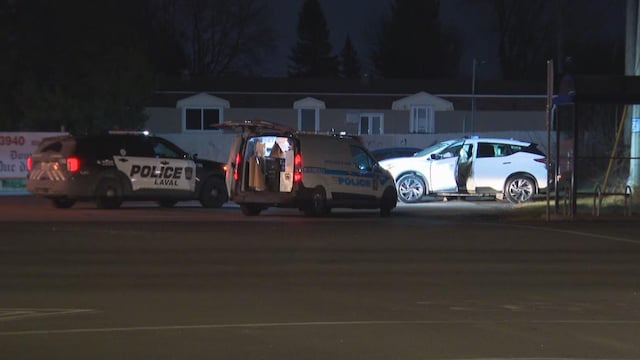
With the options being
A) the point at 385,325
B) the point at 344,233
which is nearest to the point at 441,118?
the point at 344,233

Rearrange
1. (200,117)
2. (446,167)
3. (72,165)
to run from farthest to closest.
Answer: (200,117), (446,167), (72,165)

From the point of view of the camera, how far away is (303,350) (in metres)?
6.92

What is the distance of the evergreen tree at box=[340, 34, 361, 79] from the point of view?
75188mm

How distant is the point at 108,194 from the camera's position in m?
19.0

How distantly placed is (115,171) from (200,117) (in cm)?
2120

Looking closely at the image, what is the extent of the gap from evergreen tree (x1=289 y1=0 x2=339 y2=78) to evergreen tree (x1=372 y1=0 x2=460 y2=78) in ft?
14.0

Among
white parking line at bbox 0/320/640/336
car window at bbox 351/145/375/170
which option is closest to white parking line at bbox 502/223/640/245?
car window at bbox 351/145/375/170

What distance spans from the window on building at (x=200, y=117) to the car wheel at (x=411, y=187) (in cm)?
1950

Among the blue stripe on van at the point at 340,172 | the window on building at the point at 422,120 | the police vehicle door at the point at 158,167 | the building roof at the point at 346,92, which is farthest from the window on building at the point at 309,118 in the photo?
the blue stripe on van at the point at 340,172

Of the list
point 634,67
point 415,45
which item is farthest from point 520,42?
point 634,67

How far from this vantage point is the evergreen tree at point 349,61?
75.2 metres

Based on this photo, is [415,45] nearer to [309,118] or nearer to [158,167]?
[309,118]

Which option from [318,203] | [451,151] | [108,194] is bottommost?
[318,203]

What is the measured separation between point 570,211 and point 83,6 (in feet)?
64.2
